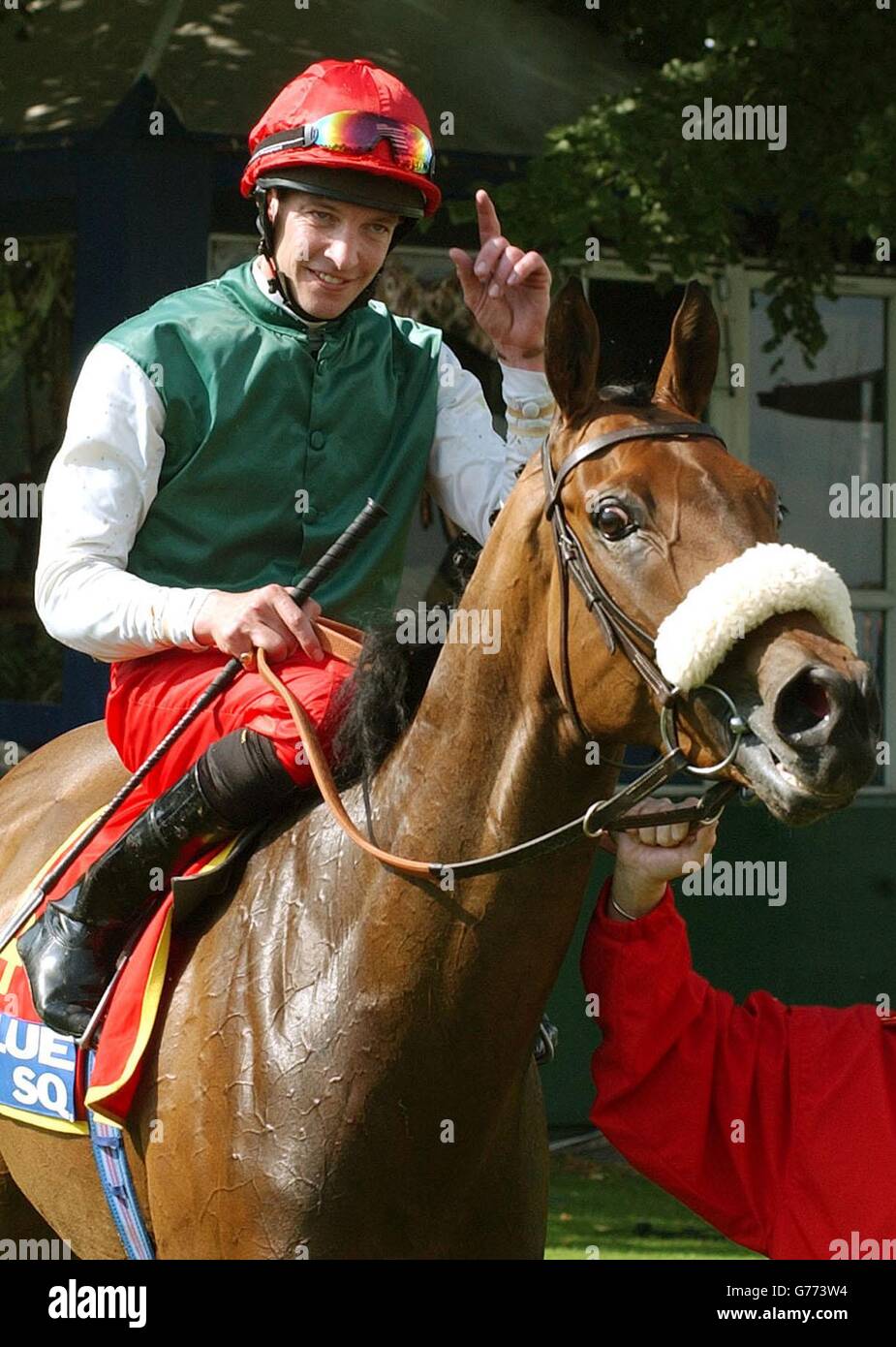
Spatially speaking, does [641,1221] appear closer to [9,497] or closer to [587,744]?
[9,497]

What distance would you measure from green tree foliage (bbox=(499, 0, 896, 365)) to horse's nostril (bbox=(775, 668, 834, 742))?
12.3ft

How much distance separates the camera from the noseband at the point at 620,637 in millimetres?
2270

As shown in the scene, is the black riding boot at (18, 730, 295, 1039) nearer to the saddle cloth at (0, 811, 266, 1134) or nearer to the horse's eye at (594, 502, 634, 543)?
the saddle cloth at (0, 811, 266, 1134)

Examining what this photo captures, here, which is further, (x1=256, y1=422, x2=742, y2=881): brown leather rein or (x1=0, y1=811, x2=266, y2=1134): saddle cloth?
(x1=0, y1=811, x2=266, y2=1134): saddle cloth

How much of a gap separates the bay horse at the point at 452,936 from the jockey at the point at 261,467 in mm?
205

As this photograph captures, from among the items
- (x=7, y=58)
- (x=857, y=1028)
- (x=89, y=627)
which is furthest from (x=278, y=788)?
(x=7, y=58)

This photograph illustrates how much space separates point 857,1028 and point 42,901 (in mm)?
1419

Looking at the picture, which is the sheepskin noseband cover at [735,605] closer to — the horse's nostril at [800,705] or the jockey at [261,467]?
the horse's nostril at [800,705]

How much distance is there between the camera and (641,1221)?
617 centimetres

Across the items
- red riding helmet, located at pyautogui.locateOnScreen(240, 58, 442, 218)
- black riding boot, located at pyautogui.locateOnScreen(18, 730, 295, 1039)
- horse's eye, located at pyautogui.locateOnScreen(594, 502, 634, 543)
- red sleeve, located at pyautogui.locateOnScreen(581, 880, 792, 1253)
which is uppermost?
Answer: red riding helmet, located at pyautogui.locateOnScreen(240, 58, 442, 218)

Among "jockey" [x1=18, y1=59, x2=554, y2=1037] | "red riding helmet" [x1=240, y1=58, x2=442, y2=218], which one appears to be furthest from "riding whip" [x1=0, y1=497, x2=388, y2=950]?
"red riding helmet" [x1=240, y1=58, x2=442, y2=218]

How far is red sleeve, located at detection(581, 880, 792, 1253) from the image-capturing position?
2826 millimetres

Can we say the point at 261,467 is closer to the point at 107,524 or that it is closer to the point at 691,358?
the point at 107,524
